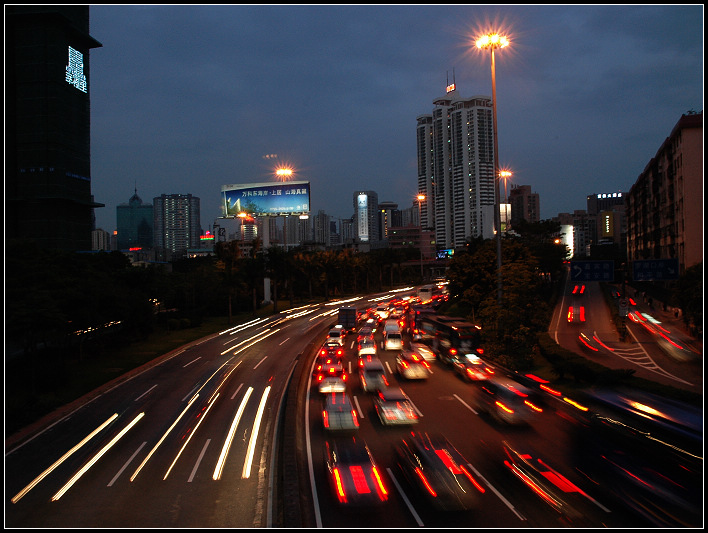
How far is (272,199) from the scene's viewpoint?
72.7m

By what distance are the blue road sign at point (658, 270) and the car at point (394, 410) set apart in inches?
649

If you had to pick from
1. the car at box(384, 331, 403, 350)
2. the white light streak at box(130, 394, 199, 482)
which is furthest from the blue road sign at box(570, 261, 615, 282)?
the white light streak at box(130, 394, 199, 482)

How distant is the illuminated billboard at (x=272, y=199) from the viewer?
237ft

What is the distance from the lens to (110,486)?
15.9 meters

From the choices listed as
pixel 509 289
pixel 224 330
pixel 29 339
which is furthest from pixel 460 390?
pixel 224 330

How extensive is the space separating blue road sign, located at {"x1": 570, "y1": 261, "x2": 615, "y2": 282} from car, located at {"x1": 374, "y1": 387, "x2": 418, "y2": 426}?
684 inches

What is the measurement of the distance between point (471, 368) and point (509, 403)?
989 centimetres

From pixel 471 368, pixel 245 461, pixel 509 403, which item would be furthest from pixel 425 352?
pixel 245 461

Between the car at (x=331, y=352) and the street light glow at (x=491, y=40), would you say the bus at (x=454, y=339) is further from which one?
the street light glow at (x=491, y=40)

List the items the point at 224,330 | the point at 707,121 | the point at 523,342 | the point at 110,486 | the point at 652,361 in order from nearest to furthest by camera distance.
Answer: the point at 707,121
the point at 110,486
the point at 523,342
the point at 652,361
the point at 224,330

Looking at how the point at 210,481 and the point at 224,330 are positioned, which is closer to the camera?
the point at 210,481

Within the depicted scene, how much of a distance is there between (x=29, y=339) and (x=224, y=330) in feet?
103

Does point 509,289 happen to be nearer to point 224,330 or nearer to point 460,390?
point 460,390

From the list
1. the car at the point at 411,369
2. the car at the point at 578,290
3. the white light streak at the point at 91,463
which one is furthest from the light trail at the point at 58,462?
the car at the point at 578,290
